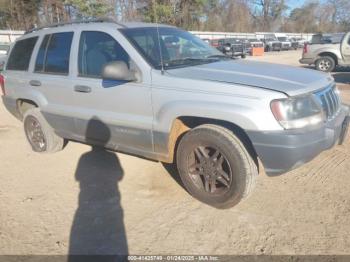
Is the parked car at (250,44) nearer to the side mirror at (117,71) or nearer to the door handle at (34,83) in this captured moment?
the door handle at (34,83)

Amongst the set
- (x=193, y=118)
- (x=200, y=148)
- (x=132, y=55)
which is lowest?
(x=200, y=148)

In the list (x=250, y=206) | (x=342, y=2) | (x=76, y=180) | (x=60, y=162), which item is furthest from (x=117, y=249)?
(x=342, y=2)

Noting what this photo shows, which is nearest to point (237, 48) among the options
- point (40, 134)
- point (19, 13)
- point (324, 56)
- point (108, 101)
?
point (324, 56)

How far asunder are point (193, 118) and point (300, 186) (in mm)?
1476

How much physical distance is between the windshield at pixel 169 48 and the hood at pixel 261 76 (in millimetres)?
235

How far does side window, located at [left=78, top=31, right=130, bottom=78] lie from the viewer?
439 centimetres

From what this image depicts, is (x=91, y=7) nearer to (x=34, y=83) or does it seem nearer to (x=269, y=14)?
(x=34, y=83)

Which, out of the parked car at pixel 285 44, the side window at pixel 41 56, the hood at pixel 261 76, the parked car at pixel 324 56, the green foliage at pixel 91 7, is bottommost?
the parked car at pixel 285 44

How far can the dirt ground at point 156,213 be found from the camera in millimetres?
3346

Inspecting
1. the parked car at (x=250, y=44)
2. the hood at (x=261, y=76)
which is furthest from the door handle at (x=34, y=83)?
the parked car at (x=250, y=44)

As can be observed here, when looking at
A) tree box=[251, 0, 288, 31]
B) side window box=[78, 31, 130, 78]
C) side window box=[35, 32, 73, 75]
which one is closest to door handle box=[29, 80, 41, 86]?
side window box=[35, 32, 73, 75]

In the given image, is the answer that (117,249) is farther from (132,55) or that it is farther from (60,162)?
(60,162)

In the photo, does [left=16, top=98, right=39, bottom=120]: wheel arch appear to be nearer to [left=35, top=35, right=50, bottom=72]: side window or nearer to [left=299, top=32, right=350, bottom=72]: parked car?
[left=35, top=35, right=50, bottom=72]: side window

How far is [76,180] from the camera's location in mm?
4867
